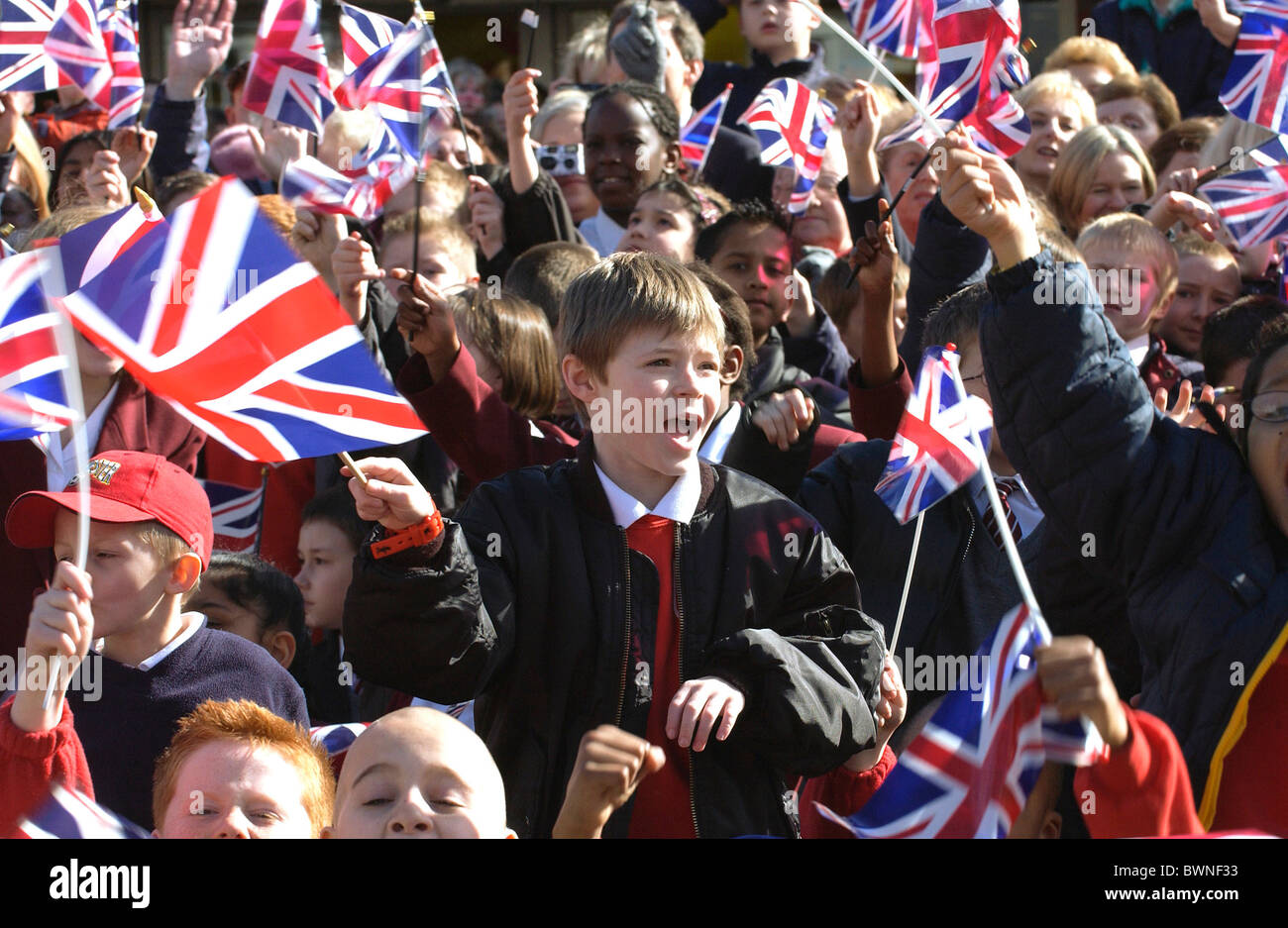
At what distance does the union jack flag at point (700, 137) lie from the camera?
23.2ft

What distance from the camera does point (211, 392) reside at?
300cm

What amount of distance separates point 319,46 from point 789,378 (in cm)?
221

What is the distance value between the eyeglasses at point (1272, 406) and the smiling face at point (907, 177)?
3.29 meters

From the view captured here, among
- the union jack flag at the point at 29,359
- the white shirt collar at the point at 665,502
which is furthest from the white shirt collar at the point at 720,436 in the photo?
the union jack flag at the point at 29,359

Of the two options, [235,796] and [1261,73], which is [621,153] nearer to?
[1261,73]

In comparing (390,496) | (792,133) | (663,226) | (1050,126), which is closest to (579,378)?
(390,496)

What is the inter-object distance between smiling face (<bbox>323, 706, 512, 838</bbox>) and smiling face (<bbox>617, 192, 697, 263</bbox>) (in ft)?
9.72

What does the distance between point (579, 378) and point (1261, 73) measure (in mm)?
3468

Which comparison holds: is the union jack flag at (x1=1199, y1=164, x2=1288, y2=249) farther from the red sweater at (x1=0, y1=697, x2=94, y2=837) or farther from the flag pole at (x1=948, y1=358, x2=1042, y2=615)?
the red sweater at (x1=0, y1=697, x2=94, y2=837)

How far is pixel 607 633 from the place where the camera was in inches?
120

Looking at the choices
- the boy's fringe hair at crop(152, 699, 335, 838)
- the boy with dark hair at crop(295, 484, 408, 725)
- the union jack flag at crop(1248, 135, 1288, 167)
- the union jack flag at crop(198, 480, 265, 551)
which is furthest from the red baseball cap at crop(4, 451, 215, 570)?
the union jack flag at crop(1248, 135, 1288, 167)

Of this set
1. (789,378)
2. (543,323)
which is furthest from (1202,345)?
(543,323)

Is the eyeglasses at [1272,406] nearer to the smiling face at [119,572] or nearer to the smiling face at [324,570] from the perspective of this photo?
the smiling face at [119,572]
